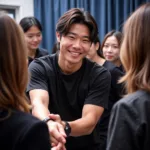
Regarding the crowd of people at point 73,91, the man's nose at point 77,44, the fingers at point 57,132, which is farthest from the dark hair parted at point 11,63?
the man's nose at point 77,44

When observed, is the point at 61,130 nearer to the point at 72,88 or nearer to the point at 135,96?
the point at 72,88

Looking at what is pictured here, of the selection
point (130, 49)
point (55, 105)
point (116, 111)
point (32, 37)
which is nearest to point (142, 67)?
point (130, 49)

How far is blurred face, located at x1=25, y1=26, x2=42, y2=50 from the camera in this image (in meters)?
3.02

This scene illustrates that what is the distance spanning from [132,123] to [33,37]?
2196mm

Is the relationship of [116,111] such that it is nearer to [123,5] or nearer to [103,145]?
[103,145]

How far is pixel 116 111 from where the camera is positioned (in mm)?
1059

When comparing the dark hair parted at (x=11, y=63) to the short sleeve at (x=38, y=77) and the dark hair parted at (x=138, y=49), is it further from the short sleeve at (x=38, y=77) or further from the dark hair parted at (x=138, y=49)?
the short sleeve at (x=38, y=77)

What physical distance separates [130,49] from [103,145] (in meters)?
1.14

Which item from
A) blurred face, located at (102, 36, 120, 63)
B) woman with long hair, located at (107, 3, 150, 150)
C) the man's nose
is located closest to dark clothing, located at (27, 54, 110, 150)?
the man's nose

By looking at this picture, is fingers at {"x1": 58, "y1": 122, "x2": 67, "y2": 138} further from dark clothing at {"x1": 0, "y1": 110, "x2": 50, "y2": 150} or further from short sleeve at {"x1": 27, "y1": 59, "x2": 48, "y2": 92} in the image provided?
dark clothing at {"x1": 0, "y1": 110, "x2": 50, "y2": 150}

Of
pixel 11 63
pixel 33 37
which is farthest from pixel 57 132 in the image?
pixel 33 37

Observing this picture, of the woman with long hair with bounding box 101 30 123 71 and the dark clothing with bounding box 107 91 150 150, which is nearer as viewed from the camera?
the dark clothing with bounding box 107 91 150 150

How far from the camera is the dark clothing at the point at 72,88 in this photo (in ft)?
5.89

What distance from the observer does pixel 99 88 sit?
6.10 ft
